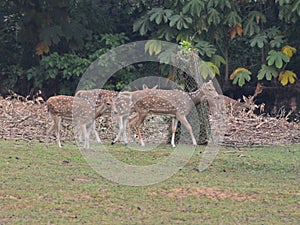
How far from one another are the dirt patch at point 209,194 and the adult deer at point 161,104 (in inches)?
136

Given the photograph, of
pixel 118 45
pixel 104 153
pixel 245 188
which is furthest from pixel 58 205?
pixel 118 45

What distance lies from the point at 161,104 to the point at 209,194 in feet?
12.8

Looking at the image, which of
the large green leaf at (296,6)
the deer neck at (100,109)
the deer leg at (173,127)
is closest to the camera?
the deer neck at (100,109)

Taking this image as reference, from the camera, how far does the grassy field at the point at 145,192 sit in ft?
25.2

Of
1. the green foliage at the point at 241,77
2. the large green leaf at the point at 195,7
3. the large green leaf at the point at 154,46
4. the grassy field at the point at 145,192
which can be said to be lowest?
the grassy field at the point at 145,192

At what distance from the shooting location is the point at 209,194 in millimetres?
8703

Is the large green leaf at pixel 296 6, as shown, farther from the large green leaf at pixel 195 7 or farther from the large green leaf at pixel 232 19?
the large green leaf at pixel 195 7

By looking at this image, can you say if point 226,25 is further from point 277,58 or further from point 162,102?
point 162,102

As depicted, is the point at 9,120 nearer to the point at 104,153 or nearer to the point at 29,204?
the point at 104,153

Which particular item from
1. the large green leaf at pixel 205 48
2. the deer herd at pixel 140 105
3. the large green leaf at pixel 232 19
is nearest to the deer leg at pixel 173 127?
the deer herd at pixel 140 105

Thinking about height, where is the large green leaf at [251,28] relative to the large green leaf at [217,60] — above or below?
above

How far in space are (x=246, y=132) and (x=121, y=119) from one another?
2.85m

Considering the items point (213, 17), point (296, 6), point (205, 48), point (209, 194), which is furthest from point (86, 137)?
point (296, 6)

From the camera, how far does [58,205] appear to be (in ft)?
26.2
